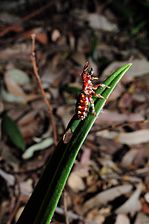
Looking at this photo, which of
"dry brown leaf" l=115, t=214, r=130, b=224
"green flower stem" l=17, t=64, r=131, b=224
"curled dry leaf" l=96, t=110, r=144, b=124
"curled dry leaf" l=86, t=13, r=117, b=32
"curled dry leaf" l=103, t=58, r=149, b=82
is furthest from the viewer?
"curled dry leaf" l=86, t=13, r=117, b=32

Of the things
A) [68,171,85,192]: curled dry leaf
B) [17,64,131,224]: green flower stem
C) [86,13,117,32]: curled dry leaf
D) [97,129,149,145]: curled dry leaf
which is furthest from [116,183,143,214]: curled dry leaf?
[86,13,117,32]: curled dry leaf

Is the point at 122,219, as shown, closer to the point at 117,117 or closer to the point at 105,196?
the point at 105,196

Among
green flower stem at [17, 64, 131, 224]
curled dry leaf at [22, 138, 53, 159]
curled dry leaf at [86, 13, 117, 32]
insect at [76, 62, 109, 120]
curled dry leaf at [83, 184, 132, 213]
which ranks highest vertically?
curled dry leaf at [86, 13, 117, 32]

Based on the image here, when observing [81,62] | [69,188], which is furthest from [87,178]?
[81,62]

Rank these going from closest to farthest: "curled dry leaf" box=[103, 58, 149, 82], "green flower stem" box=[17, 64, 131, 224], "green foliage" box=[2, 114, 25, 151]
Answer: "green flower stem" box=[17, 64, 131, 224] < "green foliage" box=[2, 114, 25, 151] < "curled dry leaf" box=[103, 58, 149, 82]

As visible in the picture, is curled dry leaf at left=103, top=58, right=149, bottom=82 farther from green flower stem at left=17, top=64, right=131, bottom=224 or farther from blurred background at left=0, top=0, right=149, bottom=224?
green flower stem at left=17, top=64, right=131, bottom=224

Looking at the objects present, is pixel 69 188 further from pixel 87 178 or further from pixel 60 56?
pixel 60 56
